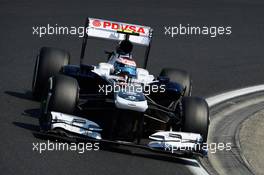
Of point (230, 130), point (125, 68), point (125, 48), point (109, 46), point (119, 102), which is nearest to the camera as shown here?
point (119, 102)

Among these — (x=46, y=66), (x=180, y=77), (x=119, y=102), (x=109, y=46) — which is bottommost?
(x=119, y=102)

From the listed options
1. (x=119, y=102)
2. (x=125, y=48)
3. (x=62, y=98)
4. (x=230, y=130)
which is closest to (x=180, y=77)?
(x=125, y=48)

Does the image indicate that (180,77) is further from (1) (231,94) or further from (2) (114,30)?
(1) (231,94)

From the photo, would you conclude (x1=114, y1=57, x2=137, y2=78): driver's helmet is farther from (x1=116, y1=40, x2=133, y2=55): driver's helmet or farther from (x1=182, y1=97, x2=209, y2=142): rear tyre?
(x1=182, y1=97, x2=209, y2=142): rear tyre

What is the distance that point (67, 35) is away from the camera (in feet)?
74.6

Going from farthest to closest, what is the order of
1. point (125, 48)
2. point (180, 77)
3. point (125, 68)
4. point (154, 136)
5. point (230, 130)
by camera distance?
point (180, 77) → point (125, 48) → point (230, 130) → point (125, 68) → point (154, 136)

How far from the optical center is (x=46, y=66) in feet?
50.2

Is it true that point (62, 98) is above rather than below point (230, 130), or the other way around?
above

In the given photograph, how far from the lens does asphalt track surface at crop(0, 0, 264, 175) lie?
39.2 ft

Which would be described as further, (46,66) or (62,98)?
(46,66)

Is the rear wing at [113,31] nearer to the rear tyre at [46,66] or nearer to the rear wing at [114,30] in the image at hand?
the rear wing at [114,30]

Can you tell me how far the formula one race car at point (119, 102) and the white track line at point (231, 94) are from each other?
157 cm

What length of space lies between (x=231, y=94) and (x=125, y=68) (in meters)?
4.11

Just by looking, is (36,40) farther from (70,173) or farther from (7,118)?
(70,173)
